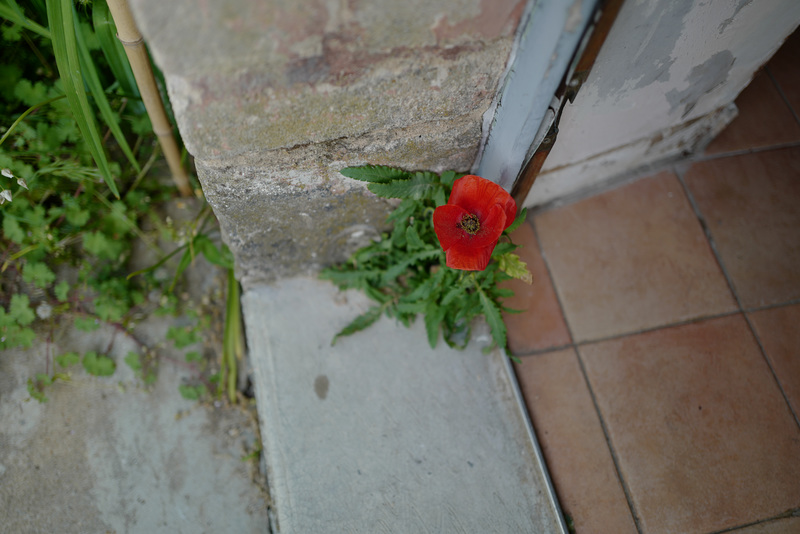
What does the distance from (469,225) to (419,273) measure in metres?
0.51

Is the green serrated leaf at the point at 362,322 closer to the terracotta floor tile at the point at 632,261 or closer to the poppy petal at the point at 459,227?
the poppy petal at the point at 459,227

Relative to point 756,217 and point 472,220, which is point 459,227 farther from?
point 756,217

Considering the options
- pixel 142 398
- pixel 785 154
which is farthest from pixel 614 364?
pixel 142 398

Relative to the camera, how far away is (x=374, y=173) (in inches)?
56.4

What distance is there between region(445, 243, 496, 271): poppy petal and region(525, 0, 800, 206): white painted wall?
546mm

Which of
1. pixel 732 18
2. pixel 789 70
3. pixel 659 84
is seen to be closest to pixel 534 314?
pixel 659 84

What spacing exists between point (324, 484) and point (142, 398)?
Answer: 75cm

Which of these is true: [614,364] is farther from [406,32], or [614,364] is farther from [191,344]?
[191,344]

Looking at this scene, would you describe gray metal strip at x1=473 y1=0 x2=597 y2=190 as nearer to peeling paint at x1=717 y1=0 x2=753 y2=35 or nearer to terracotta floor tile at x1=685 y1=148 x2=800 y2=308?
peeling paint at x1=717 y1=0 x2=753 y2=35

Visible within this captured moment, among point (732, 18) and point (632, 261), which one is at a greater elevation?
point (732, 18)

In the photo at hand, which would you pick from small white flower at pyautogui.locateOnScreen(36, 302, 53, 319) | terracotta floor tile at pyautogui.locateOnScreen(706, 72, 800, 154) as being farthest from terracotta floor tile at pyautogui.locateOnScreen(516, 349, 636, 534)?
small white flower at pyautogui.locateOnScreen(36, 302, 53, 319)

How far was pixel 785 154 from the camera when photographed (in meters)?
2.26

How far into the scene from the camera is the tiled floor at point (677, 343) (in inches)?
67.7

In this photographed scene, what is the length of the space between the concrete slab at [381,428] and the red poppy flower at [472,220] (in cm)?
60
